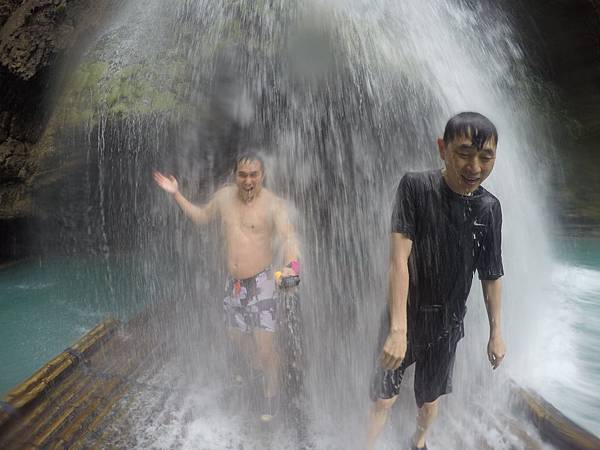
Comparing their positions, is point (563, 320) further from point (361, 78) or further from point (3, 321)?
point (3, 321)

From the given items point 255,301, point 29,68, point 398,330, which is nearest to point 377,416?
point 398,330

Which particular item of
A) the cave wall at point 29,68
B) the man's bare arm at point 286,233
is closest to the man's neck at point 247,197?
the man's bare arm at point 286,233

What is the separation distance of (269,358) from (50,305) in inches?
179

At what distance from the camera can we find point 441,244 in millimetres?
2129

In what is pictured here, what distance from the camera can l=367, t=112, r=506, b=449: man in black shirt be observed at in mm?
1942

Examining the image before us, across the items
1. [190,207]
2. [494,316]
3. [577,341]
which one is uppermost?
[190,207]

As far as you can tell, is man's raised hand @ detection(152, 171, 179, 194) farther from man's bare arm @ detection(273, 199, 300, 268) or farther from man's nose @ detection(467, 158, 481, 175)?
man's nose @ detection(467, 158, 481, 175)

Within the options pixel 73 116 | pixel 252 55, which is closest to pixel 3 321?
pixel 73 116

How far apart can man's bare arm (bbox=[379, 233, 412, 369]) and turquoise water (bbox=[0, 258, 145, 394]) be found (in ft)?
13.2

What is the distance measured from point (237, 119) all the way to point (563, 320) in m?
4.47

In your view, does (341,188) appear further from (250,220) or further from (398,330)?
(398,330)

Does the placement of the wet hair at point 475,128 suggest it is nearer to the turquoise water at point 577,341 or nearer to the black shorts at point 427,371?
the black shorts at point 427,371

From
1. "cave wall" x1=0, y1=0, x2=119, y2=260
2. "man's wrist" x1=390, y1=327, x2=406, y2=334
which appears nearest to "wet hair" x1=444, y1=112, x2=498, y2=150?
"man's wrist" x1=390, y1=327, x2=406, y2=334

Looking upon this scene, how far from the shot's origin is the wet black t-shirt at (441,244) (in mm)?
2084
